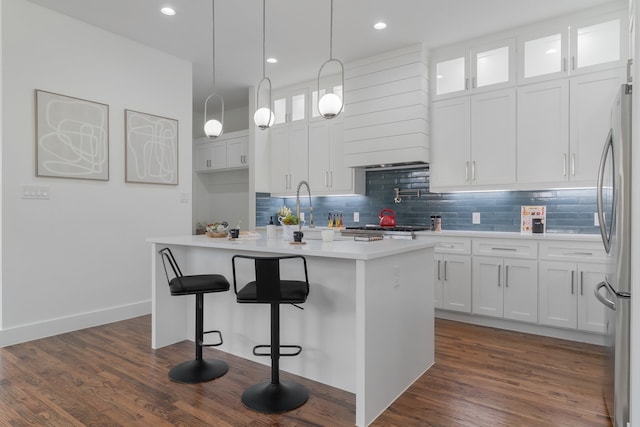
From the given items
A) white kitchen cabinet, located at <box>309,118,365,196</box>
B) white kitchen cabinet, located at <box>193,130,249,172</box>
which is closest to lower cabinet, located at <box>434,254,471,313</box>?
white kitchen cabinet, located at <box>309,118,365,196</box>

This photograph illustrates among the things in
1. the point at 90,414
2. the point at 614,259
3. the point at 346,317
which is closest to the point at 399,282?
the point at 346,317

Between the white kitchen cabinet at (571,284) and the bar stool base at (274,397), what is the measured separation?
8.10ft

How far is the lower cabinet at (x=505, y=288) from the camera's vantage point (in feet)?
12.0

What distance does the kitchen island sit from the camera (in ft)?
7.07

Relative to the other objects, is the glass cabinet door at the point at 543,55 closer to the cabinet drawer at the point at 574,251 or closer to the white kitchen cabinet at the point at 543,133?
the white kitchen cabinet at the point at 543,133

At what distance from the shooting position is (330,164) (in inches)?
213

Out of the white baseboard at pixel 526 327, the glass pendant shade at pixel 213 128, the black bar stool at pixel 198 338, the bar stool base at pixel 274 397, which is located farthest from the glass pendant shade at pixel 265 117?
the white baseboard at pixel 526 327

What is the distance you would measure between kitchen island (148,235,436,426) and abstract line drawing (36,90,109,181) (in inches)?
52.4

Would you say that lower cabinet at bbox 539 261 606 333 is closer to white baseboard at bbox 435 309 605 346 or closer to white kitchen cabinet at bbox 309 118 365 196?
white baseboard at bbox 435 309 605 346

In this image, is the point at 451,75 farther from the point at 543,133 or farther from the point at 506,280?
the point at 506,280

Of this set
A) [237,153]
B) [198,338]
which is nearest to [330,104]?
[198,338]

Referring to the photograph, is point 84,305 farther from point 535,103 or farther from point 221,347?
point 535,103

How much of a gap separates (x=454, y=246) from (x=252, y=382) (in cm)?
248

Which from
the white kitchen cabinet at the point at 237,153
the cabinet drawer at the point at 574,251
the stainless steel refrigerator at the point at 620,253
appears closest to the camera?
the stainless steel refrigerator at the point at 620,253
